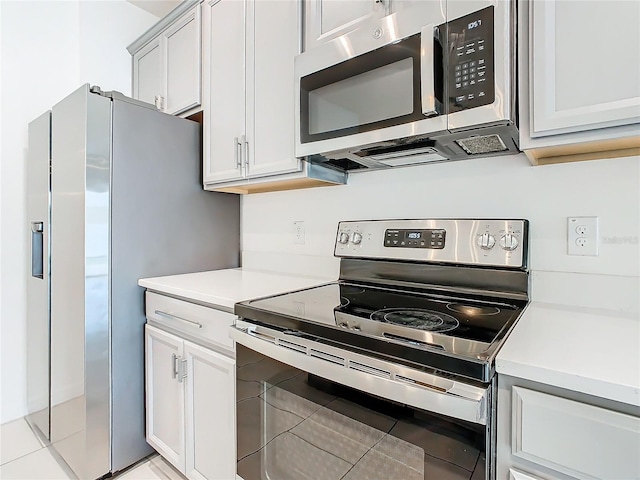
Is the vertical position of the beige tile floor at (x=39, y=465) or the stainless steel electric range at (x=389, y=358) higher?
the stainless steel electric range at (x=389, y=358)

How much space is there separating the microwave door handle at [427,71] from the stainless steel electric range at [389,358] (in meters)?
0.44

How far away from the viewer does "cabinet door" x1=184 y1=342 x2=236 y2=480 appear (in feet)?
4.12

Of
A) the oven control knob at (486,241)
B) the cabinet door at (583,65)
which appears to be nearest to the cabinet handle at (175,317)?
the oven control knob at (486,241)

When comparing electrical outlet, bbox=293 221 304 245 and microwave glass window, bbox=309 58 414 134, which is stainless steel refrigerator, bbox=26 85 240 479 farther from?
microwave glass window, bbox=309 58 414 134

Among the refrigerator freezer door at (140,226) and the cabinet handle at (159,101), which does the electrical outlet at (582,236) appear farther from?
the cabinet handle at (159,101)

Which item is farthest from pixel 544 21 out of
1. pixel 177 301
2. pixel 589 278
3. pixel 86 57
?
pixel 86 57

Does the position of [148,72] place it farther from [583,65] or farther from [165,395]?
[583,65]

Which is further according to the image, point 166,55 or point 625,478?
point 166,55

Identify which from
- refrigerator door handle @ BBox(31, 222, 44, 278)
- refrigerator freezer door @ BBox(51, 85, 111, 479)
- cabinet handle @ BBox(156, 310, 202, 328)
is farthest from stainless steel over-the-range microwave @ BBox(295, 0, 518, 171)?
refrigerator door handle @ BBox(31, 222, 44, 278)

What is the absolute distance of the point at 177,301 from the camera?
1479 millimetres

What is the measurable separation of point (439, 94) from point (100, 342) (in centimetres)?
164

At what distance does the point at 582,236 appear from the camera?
1104 millimetres

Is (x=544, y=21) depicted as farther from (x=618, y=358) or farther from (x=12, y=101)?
(x=12, y=101)

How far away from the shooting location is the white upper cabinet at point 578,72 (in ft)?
2.65
